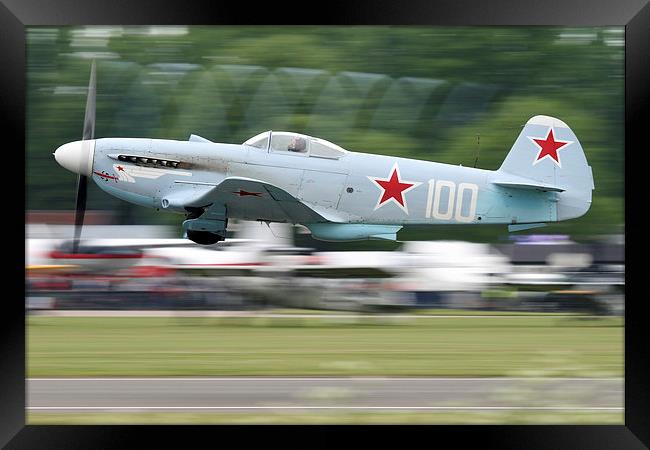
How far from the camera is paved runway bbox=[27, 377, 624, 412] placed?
5.72 meters

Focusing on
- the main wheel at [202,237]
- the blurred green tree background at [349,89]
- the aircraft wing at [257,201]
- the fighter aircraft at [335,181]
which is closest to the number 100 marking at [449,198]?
the fighter aircraft at [335,181]

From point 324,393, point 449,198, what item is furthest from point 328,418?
point 449,198

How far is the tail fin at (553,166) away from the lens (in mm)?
6195

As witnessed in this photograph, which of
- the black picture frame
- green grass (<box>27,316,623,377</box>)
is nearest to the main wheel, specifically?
green grass (<box>27,316,623,377</box>)

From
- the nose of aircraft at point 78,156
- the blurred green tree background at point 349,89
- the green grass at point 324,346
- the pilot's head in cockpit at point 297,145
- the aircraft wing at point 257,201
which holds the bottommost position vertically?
the green grass at point 324,346

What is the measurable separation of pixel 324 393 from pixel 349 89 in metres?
3.87

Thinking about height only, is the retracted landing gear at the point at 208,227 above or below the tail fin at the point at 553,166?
below

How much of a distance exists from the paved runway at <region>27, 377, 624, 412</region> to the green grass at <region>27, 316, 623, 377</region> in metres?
0.31

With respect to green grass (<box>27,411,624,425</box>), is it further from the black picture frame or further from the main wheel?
the black picture frame

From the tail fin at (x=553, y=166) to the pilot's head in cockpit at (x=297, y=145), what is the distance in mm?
1665

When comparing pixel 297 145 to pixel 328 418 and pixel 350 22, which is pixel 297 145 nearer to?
pixel 328 418

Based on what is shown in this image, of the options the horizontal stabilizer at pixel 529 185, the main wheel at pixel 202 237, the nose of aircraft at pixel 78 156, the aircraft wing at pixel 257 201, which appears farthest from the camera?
the nose of aircraft at pixel 78 156

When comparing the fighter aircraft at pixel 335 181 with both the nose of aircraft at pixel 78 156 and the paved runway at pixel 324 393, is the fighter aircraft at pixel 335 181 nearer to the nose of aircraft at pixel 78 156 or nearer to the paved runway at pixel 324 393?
the nose of aircraft at pixel 78 156
